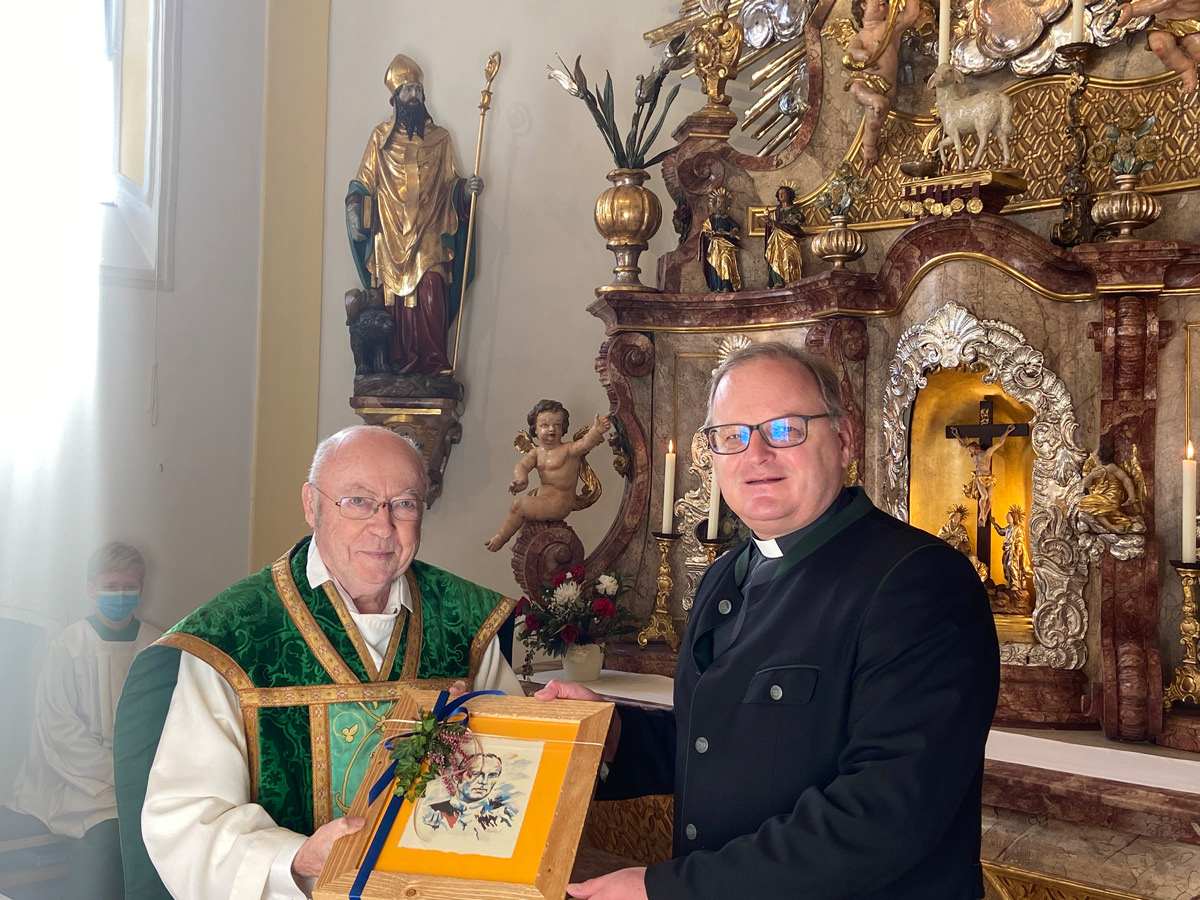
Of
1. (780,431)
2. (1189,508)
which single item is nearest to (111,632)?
(780,431)

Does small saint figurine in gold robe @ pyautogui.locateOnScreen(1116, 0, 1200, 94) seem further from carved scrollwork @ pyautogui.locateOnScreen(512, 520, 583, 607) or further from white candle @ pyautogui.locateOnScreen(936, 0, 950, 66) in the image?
carved scrollwork @ pyautogui.locateOnScreen(512, 520, 583, 607)

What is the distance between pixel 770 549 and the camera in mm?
2508

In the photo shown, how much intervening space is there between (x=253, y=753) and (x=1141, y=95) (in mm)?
3788

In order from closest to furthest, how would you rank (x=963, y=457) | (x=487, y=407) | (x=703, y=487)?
1. (x=963, y=457)
2. (x=703, y=487)
3. (x=487, y=407)

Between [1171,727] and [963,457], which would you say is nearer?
[1171,727]

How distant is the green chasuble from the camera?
281cm

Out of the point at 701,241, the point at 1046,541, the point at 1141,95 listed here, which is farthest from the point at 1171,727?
the point at 701,241

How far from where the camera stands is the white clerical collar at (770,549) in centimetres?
249

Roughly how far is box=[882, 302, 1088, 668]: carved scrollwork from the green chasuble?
2.31m

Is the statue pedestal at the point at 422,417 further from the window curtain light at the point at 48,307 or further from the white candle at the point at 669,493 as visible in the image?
the white candle at the point at 669,493

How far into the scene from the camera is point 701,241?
536 cm

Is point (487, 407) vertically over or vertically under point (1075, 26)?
under

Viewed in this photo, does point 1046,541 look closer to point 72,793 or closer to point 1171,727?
point 1171,727

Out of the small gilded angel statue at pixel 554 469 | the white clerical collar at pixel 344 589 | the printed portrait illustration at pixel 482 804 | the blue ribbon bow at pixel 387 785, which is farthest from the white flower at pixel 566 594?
the printed portrait illustration at pixel 482 804
